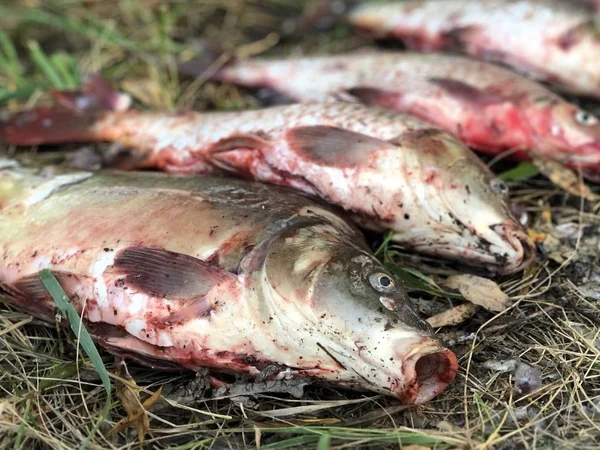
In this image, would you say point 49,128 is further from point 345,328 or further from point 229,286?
point 345,328

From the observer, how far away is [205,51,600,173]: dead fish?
3.87 metres

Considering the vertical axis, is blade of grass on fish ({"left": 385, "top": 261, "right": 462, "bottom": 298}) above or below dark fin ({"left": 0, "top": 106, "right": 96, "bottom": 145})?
below

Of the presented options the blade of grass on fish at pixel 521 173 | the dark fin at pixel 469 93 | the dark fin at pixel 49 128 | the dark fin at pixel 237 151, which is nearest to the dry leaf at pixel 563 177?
the blade of grass on fish at pixel 521 173

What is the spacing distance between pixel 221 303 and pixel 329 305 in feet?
1.34

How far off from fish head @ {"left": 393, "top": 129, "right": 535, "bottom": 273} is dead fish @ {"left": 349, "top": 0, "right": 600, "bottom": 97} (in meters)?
1.73

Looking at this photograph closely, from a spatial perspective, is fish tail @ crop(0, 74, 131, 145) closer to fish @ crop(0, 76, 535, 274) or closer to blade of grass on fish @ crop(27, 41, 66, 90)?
blade of grass on fish @ crop(27, 41, 66, 90)

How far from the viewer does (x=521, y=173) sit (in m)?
3.67

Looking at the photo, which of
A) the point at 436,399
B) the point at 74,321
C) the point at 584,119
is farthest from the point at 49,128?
the point at 584,119

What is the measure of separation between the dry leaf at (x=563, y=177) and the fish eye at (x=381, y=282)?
1.61 m

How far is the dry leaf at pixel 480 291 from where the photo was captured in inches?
115

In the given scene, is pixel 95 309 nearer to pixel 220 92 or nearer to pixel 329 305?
pixel 329 305

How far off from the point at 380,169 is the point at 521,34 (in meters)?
2.15

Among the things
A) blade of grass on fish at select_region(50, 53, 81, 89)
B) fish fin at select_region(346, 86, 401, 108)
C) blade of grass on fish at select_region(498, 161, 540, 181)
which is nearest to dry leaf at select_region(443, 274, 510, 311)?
blade of grass on fish at select_region(498, 161, 540, 181)

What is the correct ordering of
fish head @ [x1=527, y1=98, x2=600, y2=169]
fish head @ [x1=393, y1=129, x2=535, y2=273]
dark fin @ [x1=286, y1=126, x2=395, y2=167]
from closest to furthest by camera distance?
fish head @ [x1=393, y1=129, x2=535, y2=273] → dark fin @ [x1=286, y1=126, x2=395, y2=167] → fish head @ [x1=527, y1=98, x2=600, y2=169]
